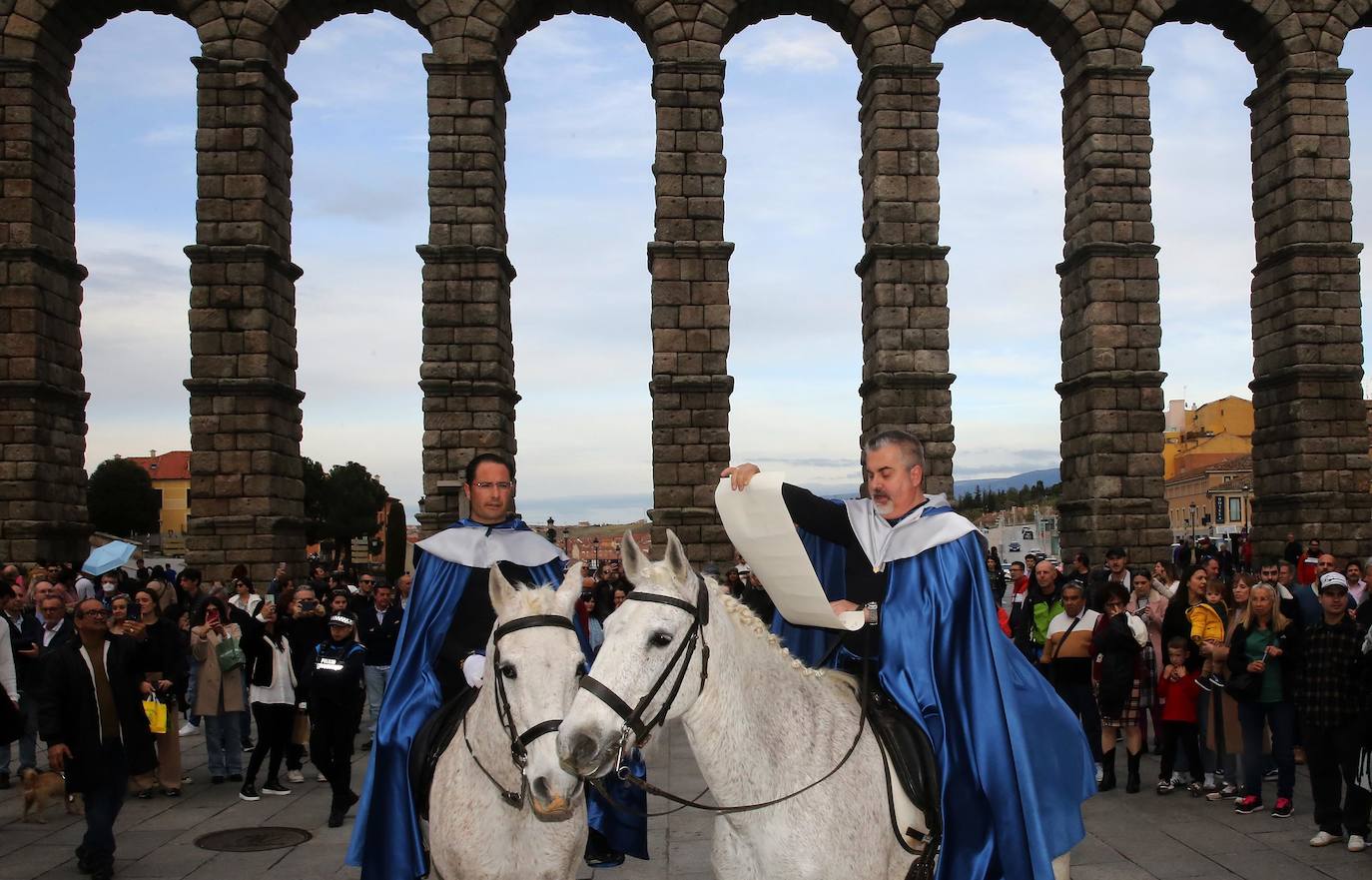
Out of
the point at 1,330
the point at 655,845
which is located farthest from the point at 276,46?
the point at 655,845

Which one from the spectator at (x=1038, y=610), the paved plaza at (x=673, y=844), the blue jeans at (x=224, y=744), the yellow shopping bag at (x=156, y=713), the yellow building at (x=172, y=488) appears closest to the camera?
the paved plaza at (x=673, y=844)

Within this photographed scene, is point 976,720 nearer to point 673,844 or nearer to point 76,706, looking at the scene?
point 673,844

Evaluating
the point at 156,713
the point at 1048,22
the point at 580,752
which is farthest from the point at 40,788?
the point at 1048,22

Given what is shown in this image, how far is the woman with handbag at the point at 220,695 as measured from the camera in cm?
1130

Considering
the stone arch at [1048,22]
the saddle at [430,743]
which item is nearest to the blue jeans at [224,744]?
the saddle at [430,743]

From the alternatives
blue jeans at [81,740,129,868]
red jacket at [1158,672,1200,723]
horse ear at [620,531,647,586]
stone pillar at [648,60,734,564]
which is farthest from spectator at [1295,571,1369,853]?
stone pillar at [648,60,734,564]

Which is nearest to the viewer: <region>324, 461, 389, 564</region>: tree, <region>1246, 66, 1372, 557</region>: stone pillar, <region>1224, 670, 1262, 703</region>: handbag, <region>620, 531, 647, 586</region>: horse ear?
<region>620, 531, 647, 586</region>: horse ear

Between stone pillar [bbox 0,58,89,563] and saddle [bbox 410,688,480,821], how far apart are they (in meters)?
18.3

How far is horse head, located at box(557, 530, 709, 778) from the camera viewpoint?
10.4ft

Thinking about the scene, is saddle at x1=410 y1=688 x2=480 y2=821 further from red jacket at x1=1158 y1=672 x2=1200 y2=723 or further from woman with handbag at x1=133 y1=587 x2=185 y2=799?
red jacket at x1=1158 y1=672 x2=1200 y2=723

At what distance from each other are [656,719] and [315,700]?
23.6ft

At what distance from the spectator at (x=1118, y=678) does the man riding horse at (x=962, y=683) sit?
6.20 meters

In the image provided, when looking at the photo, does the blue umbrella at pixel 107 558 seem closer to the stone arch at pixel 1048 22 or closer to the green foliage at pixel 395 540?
the stone arch at pixel 1048 22

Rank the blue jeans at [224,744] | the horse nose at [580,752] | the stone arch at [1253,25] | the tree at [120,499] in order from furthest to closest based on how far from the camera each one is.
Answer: the tree at [120,499]
the stone arch at [1253,25]
the blue jeans at [224,744]
the horse nose at [580,752]
